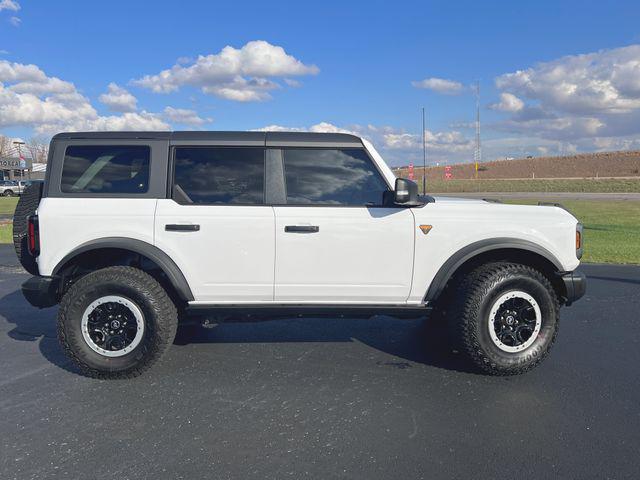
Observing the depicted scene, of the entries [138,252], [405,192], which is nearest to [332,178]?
[405,192]

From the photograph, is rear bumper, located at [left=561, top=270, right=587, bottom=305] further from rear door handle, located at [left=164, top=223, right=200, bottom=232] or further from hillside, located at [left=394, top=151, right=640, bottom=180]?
hillside, located at [left=394, top=151, right=640, bottom=180]

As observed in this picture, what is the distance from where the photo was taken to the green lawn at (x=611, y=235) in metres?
9.17

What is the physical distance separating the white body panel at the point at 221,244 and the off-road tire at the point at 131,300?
12.2 inches

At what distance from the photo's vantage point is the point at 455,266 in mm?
3826

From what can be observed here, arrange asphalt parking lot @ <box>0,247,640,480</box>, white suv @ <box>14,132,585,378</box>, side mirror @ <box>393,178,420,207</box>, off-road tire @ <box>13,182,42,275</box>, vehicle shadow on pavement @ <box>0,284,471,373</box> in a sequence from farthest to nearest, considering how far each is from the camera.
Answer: vehicle shadow on pavement @ <box>0,284,471,373</box>, off-road tire @ <box>13,182,42,275</box>, white suv @ <box>14,132,585,378</box>, side mirror @ <box>393,178,420,207</box>, asphalt parking lot @ <box>0,247,640,480</box>

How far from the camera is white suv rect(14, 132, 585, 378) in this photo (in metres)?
3.78

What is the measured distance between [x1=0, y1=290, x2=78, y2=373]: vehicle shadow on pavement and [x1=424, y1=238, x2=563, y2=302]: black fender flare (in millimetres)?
3037

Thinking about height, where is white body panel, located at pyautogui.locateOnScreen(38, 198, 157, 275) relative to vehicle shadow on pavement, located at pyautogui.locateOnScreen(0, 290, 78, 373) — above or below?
above

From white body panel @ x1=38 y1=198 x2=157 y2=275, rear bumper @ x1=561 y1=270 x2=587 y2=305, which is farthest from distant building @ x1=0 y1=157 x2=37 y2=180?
rear bumper @ x1=561 y1=270 x2=587 y2=305

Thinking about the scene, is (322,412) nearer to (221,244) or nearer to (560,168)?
(221,244)

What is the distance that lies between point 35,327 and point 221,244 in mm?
2792

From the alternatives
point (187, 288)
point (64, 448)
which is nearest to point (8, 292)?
point (187, 288)

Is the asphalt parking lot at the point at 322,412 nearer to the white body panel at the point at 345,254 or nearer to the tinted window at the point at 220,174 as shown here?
the white body panel at the point at 345,254

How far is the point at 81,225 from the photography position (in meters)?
3.78
